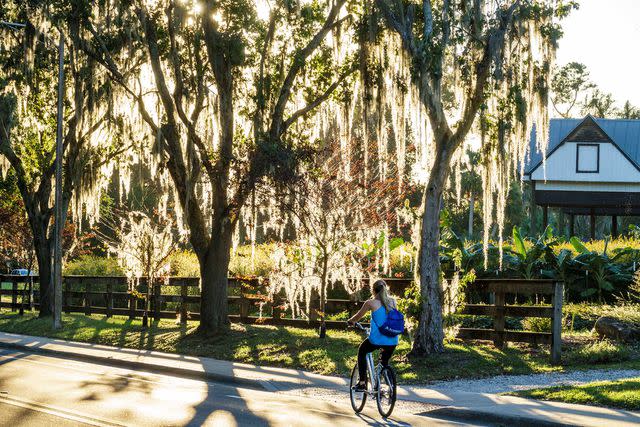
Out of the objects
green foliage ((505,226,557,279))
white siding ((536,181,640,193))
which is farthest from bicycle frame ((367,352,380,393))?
white siding ((536,181,640,193))

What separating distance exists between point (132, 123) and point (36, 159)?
268 inches

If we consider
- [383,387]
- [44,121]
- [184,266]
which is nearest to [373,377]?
[383,387]

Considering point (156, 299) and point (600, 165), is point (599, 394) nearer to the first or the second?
point (156, 299)

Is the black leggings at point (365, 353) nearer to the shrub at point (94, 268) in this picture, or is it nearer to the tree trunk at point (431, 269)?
the tree trunk at point (431, 269)

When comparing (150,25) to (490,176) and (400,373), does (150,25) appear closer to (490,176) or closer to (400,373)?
(490,176)

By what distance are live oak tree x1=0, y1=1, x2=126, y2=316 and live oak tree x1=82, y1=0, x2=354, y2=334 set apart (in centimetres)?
224

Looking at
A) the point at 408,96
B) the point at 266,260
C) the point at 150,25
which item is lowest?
the point at 266,260

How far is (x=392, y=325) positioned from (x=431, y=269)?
546 cm

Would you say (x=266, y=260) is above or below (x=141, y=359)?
above

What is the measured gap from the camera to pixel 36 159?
30547 millimetres

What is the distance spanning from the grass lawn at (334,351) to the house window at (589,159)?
99.3 ft

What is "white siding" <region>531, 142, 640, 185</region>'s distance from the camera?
156 feet

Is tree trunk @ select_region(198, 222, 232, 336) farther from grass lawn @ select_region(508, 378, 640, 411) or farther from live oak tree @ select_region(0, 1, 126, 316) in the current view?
grass lawn @ select_region(508, 378, 640, 411)

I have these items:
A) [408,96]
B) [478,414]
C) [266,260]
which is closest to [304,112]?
[408,96]
